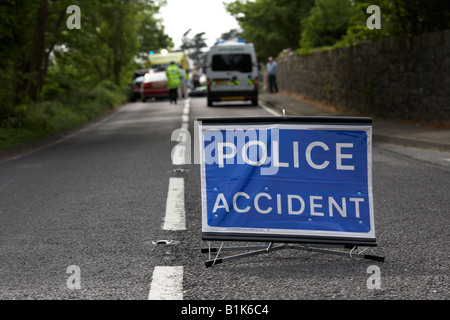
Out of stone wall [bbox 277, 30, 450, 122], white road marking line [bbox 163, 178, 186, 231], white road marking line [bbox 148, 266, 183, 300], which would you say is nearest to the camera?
white road marking line [bbox 148, 266, 183, 300]

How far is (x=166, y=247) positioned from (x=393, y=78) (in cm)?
1445

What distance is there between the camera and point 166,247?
5.96 meters

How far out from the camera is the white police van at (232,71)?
97.0ft

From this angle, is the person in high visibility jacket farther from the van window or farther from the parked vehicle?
the parked vehicle

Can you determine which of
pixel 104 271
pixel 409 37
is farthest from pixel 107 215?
pixel 409 37

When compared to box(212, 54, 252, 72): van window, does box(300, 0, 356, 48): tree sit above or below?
above

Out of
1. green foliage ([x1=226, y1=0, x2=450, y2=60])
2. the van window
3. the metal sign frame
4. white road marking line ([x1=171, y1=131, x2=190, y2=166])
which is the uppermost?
green foliage ([x1=226, y1=0, x2=450, y2=60])

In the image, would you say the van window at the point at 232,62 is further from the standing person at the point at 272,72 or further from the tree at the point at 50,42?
the standing person at the point at 272,72

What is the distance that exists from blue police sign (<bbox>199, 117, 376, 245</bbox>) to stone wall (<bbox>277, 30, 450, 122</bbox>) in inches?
453

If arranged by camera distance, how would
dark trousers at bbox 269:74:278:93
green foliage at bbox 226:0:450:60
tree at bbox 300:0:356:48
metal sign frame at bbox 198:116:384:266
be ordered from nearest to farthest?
metal sign frame at bbox 198:116:384:266
green foliage at bbox 226:0:450:60
dark trousers at bbox 269:74:278:93
tree at bbox 300:0:356:48

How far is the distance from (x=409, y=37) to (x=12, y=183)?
11.5m

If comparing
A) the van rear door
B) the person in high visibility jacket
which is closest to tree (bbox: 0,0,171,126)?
the person in high visibility jacket

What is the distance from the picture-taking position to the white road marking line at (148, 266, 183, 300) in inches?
179

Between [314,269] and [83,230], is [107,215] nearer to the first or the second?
[83,230]
